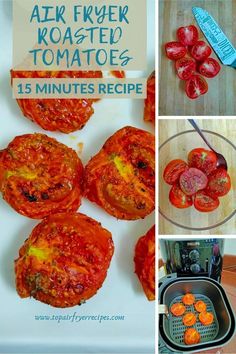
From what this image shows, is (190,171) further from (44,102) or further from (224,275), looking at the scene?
(44,102)

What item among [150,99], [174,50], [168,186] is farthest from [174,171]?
[174,50]

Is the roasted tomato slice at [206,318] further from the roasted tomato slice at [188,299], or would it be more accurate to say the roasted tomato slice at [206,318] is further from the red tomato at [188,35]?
the red tomato at [188,35]

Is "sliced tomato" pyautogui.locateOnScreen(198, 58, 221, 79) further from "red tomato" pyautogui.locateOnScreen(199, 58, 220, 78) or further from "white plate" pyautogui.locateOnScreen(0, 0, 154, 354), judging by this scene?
"white plate" pyautogui.locateOnScreen(0, 0, 154, 354)

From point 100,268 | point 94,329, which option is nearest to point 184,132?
point 100,268

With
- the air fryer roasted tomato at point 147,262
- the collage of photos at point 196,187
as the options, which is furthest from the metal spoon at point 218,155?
the air fryer roasted tomato at point 147,262

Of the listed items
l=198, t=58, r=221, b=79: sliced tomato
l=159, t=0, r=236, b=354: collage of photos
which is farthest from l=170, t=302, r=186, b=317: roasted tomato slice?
l=198, t=58, r=221, b=79: sliced tomato

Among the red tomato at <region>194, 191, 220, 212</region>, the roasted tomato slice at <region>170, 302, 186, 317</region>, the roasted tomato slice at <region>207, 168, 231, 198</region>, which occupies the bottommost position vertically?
the roasted tomato slice at <region>170, 302, 186, 317</region>

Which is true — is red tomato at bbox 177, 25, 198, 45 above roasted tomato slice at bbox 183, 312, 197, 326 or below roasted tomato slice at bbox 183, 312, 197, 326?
above
